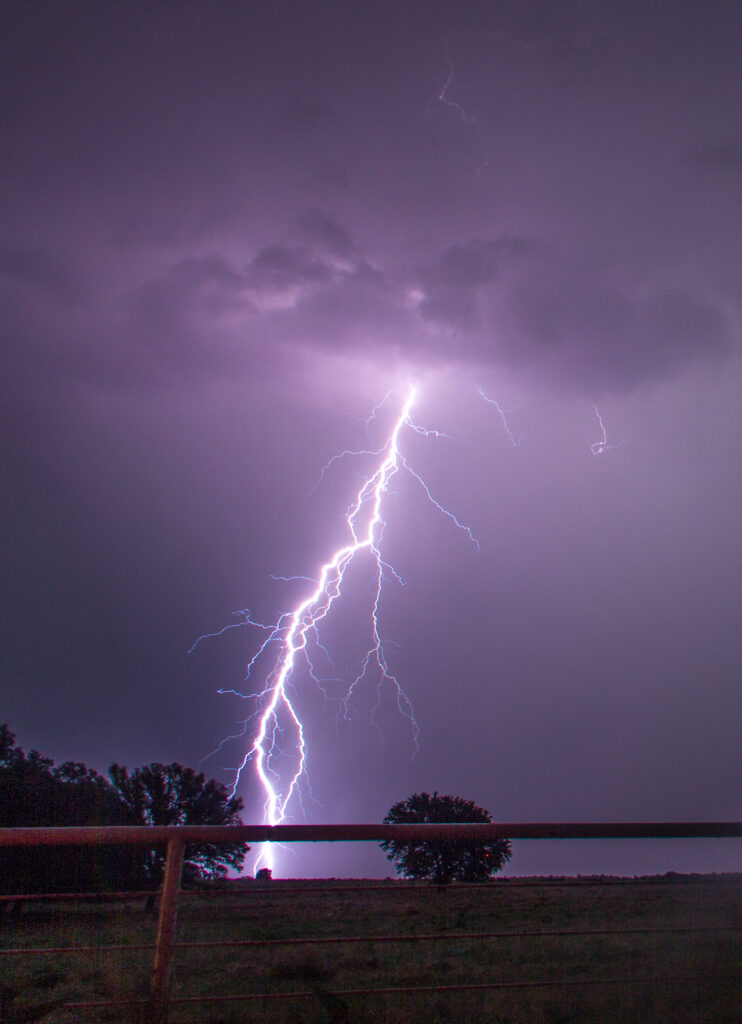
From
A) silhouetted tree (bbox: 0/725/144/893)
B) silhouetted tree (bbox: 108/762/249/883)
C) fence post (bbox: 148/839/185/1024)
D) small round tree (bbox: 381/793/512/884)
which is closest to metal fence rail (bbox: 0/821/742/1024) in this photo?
fence post (bbox: 148/839/185/1024)

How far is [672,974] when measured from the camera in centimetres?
240

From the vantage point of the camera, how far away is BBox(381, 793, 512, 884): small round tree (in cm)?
1940

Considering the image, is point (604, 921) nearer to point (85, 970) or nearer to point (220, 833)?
point (85, 970)

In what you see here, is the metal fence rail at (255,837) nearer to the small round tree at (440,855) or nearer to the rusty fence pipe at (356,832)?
the rusty fence pipe at (356,832)

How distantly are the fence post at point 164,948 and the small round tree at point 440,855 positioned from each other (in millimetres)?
15981

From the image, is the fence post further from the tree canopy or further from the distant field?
the tree canopy

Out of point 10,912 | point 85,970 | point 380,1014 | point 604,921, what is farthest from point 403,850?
point 380,1014

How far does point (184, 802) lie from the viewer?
71.1 ft

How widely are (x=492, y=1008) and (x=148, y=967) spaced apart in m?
2.17

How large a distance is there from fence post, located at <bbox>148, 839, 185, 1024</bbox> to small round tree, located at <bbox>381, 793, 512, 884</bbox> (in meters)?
16.0

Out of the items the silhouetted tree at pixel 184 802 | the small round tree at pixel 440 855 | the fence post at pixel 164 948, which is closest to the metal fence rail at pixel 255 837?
the fence post at pixel 164 948

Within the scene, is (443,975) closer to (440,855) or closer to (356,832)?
(356,832)

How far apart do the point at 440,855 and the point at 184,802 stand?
8.97 metres

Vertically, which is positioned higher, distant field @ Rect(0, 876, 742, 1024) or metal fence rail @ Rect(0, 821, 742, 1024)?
metal fence rail @ Rect(0, 821, 742, 1024)
